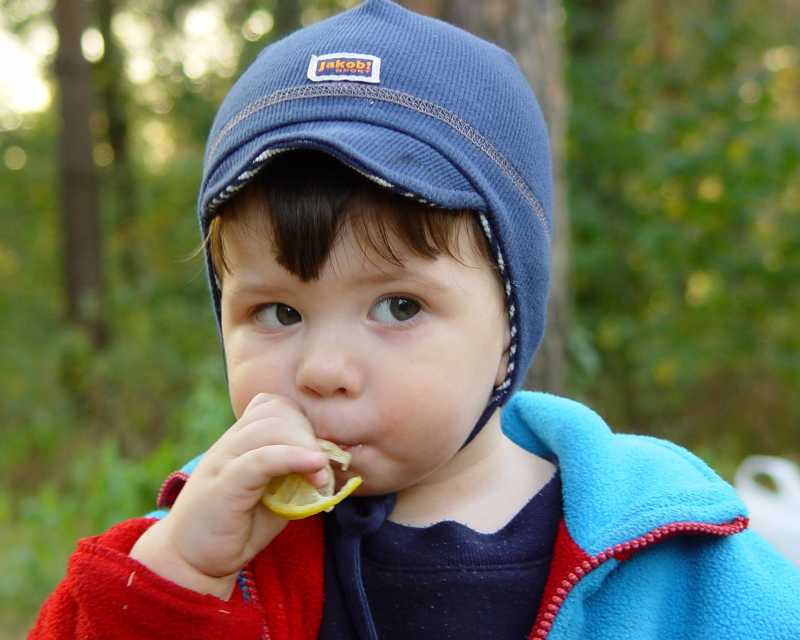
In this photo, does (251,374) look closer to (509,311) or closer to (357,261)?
(357,261)

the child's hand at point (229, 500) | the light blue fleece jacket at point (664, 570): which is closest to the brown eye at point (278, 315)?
the child's hand at point (229, 500)

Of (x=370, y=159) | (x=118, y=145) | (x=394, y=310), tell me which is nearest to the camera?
(x=370, y=159)

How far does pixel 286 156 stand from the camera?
158cm

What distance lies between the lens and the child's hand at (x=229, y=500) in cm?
153

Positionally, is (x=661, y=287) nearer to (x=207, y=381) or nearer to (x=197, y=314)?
(x=207, y=381)

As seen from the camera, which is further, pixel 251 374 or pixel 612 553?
pixel 612 553

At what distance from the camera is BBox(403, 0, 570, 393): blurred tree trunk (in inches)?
141

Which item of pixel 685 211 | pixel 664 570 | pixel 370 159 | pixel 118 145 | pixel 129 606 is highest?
pixel 370 159

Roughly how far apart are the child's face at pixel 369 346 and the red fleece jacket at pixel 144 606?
12.1 inches

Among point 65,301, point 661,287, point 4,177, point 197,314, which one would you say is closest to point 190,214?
point 65,301

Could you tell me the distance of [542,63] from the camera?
375cm

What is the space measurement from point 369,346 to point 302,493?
10.6 inches

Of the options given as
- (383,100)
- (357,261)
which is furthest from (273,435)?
(383,100)

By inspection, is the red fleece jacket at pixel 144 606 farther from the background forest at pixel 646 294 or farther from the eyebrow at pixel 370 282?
the background forest at pixel 646 294
